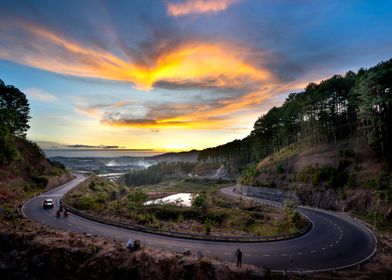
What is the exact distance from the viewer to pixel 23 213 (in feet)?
127

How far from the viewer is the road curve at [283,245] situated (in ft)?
83.6

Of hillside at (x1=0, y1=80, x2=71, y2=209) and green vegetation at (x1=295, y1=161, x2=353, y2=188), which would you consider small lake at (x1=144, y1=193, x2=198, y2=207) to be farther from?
green vegetation at (x1=295, y1=161, x2=353, y2=188)

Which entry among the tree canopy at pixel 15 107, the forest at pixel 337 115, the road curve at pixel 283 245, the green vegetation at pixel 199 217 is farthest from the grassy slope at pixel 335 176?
the tree canopy at pixel 15 107

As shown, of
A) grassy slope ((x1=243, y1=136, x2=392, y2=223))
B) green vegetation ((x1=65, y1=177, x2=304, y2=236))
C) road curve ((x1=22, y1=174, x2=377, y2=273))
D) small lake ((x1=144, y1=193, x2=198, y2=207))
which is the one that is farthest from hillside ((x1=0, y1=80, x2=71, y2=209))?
grassy slope ((x1=243, y1=136, x2=392, y2=223))

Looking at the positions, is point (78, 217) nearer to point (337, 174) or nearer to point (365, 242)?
point (365, 242)

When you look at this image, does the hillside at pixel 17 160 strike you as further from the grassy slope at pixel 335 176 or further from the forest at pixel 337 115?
the forest at pixel 337 115

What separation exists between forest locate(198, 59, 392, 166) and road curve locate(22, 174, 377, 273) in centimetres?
2667

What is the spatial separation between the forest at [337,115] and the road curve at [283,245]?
87.5ft

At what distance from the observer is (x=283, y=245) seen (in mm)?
30516

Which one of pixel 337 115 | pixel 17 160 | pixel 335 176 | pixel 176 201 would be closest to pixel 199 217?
pixel 176 201

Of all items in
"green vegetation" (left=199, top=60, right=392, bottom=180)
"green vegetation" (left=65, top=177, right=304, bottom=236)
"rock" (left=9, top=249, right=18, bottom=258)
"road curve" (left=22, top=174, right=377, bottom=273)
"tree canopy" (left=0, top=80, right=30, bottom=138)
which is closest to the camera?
"rock" (left=9, top=249, right=18, bottom=258)

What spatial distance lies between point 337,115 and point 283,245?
5856 cm

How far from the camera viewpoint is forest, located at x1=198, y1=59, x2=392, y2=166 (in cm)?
5566

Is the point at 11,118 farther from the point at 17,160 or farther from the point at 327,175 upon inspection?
the point at 327,175
